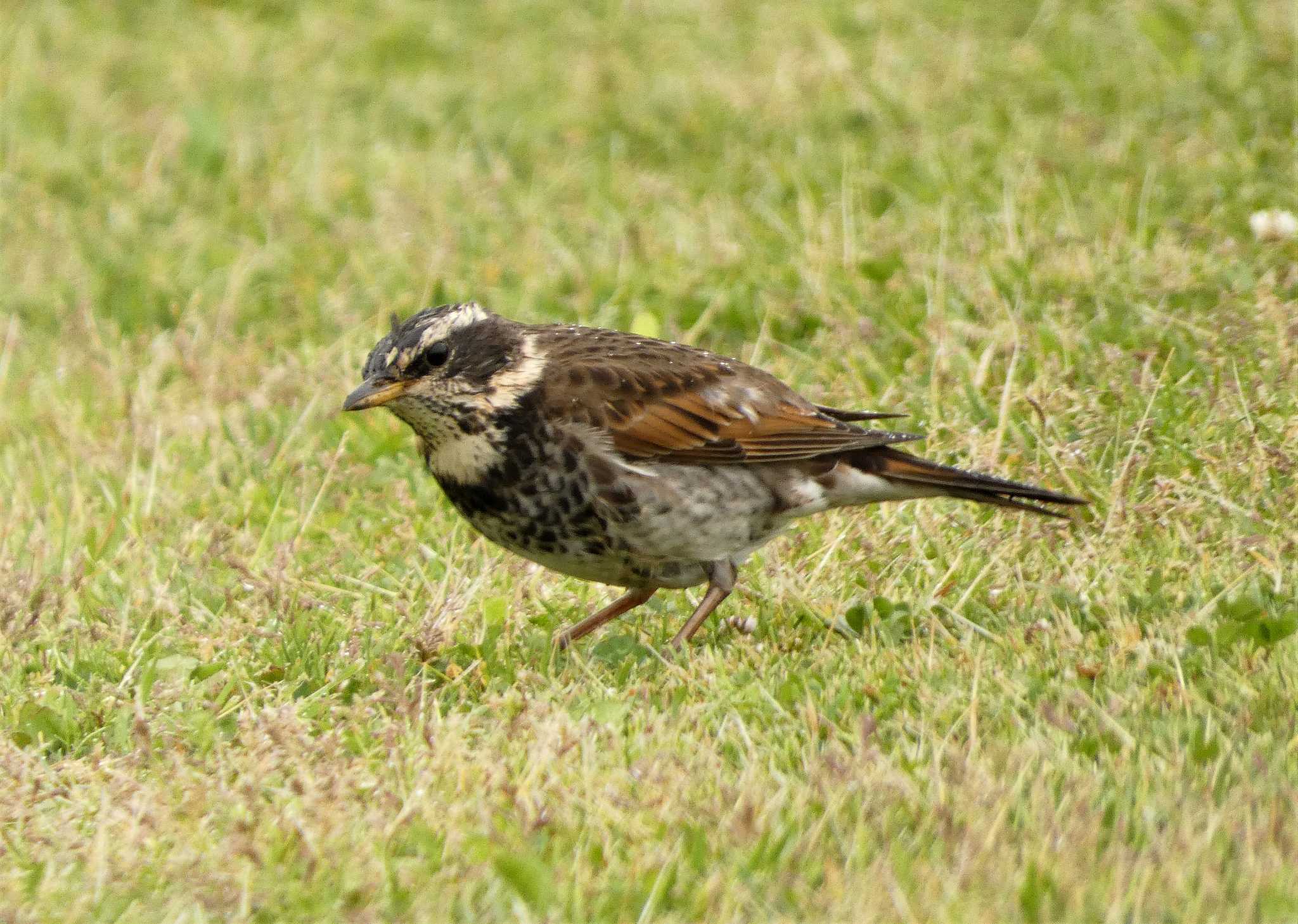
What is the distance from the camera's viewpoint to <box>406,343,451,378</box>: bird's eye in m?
5.85

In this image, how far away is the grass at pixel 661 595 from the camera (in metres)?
4.44

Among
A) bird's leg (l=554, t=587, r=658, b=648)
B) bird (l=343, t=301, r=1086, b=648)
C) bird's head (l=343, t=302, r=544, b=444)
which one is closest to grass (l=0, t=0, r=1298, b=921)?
bird's leg (l=554, t=587, r=658, b=648)

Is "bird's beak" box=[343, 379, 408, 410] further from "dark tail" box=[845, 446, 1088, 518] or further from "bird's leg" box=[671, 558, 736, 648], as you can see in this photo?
"dark tail" box=[845, 446, 1088, 518]

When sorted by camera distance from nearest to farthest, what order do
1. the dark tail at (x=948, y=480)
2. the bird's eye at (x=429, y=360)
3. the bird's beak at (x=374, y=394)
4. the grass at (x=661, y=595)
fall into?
the grass at (x=661, y=595)
the bird's beak at (x=374, y=394)
the bird's eye at (x=429, y=360)
the dark tail at (x=948, y=480)

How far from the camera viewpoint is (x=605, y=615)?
6086mm

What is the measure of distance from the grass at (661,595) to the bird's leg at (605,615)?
0.10 meters

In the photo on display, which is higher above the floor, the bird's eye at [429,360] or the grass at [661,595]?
the bird's eye at [429,360]

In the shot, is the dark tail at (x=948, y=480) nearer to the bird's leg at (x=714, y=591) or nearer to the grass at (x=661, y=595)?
the grass at (x=661, y=595)

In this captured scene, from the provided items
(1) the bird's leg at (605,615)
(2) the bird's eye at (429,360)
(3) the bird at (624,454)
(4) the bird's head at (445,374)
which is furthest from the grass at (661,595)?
(2) the bird's eye at (429,360)

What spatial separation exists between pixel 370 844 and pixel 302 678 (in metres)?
1.24

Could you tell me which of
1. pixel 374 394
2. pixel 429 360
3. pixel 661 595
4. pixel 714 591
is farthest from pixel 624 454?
pixel 661 595

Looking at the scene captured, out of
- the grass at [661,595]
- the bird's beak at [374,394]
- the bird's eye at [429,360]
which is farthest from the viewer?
the bird's eye at [429,360]

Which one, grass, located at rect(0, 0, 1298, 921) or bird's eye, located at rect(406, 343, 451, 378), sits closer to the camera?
grass, located at rect(0, 0, 1298, 921)

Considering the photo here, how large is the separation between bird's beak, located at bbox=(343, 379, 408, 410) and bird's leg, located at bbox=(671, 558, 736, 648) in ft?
3.59
